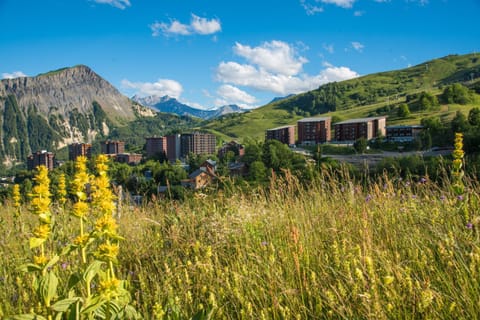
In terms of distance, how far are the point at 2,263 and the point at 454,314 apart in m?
4.97

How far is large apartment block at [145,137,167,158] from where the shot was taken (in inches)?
5748

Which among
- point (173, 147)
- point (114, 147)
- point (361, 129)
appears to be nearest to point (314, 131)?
point (361, 129)

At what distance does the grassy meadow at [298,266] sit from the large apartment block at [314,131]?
11185 centimetres

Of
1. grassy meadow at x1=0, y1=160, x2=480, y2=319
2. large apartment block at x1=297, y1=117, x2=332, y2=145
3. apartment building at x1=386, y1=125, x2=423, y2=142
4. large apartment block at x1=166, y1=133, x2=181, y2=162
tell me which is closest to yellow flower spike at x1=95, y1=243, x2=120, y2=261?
grassy meadow at x1=0, y1=160, x2=480, y2=319

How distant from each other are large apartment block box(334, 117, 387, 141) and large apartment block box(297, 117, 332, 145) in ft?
16.3

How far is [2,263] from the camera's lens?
13.6ft

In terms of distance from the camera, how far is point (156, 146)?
486 ft

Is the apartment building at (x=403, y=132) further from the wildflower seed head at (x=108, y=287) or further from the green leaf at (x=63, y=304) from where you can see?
the green leaf at (x=63, y=304)

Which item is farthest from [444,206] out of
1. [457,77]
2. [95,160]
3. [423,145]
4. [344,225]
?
[457,77]

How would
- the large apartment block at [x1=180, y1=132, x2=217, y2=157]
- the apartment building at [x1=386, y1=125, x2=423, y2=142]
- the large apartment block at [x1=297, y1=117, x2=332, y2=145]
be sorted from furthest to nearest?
1. the large apartment block at [x1=180, y1=132, x2=217, y2=157]
2. the large apartment block at [x1=297, y1=117, x2=332, y2=145]
3. the apartment building at [x1=386, y1=125, x2=423, y2=142]

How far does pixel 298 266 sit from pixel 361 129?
4224 inches

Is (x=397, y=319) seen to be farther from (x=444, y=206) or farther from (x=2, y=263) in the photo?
(x=2, y=263)

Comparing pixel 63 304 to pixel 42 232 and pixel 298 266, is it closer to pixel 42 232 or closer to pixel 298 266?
pixel 42 232

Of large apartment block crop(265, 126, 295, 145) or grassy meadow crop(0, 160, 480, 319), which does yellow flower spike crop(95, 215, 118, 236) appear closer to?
grassy meadow crop(0, 160, 480, 319)
